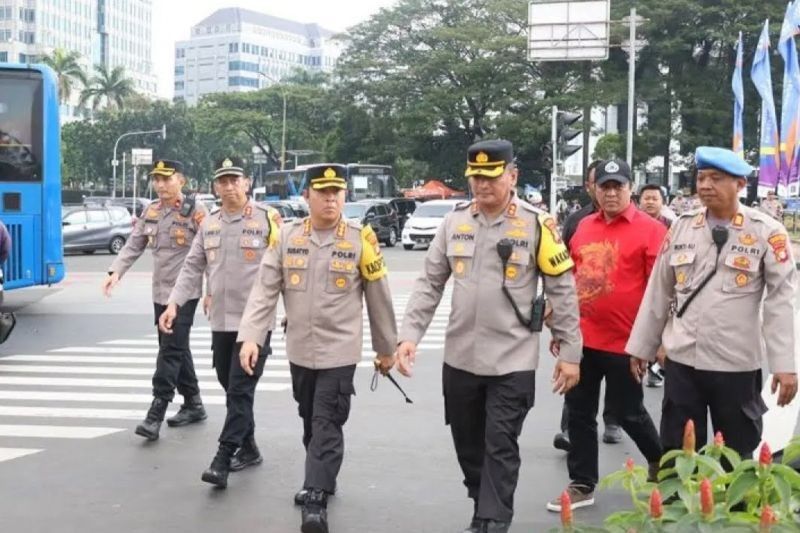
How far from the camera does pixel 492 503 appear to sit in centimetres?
447

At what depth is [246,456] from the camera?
20.3ft

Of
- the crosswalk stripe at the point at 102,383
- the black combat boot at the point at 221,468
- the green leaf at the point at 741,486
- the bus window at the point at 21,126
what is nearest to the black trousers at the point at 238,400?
the black combat boot at the point at 221,468

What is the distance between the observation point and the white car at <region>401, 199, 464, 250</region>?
3128 cm

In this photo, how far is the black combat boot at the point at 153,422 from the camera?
681cm

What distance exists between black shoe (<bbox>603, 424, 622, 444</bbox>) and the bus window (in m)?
9.53

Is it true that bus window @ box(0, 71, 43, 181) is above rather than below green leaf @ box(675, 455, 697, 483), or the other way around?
above

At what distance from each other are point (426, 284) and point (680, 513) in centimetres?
265

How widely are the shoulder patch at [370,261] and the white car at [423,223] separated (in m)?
25.8

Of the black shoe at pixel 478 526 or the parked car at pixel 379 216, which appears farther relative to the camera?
the parked car at pixel 379 216

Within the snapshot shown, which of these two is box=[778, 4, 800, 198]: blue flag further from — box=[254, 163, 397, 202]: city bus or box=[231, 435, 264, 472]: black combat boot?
box=[254, 163, 397, 202]: city bus

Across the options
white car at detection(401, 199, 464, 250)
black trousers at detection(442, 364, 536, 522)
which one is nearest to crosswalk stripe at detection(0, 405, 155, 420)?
black trousers at detection(442, 364, 536, 522)

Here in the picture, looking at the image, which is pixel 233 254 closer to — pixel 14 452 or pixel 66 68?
pixel 14 452

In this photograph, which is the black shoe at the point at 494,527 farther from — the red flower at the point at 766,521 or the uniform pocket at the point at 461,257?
the red flower at the point at 766,521

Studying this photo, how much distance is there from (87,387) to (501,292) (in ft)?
17.7
